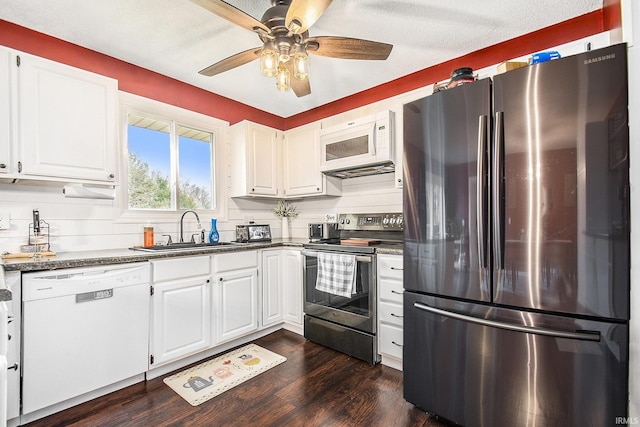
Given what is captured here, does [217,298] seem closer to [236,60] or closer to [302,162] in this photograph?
[302,162]

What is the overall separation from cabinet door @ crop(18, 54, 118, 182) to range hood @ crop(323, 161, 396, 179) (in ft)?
6.47

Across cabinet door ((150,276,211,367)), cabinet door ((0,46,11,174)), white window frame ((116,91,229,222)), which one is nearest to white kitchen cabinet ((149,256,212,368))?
cabinet door ((150,276,211,367))

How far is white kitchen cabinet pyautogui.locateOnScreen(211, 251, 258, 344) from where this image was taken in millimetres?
2594

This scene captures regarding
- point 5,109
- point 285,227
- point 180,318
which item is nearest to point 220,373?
point 180,318

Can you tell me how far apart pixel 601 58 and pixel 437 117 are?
69 centimetres

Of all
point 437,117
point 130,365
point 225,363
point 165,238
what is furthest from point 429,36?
point 130,365

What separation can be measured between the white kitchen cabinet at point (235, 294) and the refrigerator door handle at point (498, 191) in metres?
2.08

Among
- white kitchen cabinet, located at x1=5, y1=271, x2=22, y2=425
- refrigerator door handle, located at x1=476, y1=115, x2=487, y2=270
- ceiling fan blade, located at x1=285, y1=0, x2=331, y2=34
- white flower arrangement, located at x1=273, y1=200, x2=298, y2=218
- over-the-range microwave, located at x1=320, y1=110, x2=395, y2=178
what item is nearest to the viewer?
ceiling fan blade, located at x1=285, y1=0, x2=331, y2=34

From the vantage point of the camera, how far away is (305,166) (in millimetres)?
3426

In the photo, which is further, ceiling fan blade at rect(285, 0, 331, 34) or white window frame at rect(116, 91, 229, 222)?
white window frame at rect(116, 91, 229, 222)

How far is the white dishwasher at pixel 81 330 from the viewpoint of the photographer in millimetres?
1718

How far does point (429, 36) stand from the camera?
2318 mm

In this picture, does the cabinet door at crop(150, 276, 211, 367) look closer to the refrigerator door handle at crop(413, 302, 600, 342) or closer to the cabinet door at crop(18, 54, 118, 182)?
the cabinet door at crop(18, 54, 118, 182)

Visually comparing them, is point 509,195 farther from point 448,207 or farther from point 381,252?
point 381,252
